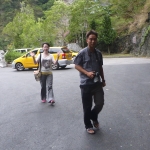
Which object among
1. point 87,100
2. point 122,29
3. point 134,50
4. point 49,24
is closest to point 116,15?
point 122,29

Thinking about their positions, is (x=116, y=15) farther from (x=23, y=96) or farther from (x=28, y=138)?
(x=28, y=138)

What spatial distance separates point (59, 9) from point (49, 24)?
221cm

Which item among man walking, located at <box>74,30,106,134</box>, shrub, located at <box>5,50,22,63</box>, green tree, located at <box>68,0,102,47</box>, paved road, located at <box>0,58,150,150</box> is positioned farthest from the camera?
green tree, located at <box>68,0,102,47</box>

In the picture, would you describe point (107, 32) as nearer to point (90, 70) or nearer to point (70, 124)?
point (70, 124)

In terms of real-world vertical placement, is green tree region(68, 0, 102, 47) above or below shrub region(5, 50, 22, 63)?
above

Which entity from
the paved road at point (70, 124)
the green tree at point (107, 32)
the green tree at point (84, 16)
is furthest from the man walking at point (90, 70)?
the green tree at point (84, 16)

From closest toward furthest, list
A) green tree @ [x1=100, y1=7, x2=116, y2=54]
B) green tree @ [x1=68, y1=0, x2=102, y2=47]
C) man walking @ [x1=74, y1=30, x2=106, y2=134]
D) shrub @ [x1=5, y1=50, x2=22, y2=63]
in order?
1. man walking @ [x1=74, y1=30, x2=106, y2=134]
2. shrub @ [x1=5, y1=50, x2=22, y2=63]
3. green tree @ [x1=100, y1=7, x2=116, y2=54]
4. green tree @ [x1=68, y1=0, x2=102, y2=47]

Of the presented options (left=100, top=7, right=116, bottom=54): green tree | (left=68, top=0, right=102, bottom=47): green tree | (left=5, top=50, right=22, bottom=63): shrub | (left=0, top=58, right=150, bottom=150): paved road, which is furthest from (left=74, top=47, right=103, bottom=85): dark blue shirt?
(left=68, top=0, right=102, bottom=47): green tree

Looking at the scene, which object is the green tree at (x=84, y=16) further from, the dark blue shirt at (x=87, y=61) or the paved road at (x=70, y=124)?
the dark blue shirt at (x=87, y=61)

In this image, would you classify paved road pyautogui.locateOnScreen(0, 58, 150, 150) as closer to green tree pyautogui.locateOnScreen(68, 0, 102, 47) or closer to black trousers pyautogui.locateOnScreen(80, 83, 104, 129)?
black trousers pyautogui.locateOnScreen(80, 83, 104, 129)

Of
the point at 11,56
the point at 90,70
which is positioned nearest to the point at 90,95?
the point at 90,70

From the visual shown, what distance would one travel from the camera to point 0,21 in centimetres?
5047

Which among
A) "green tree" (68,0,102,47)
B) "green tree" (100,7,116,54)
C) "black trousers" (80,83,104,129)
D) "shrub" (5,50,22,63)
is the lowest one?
"black trousers" (80,83,104,129)

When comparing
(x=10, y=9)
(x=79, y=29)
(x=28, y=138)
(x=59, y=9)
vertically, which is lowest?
(x=28, y=138)
